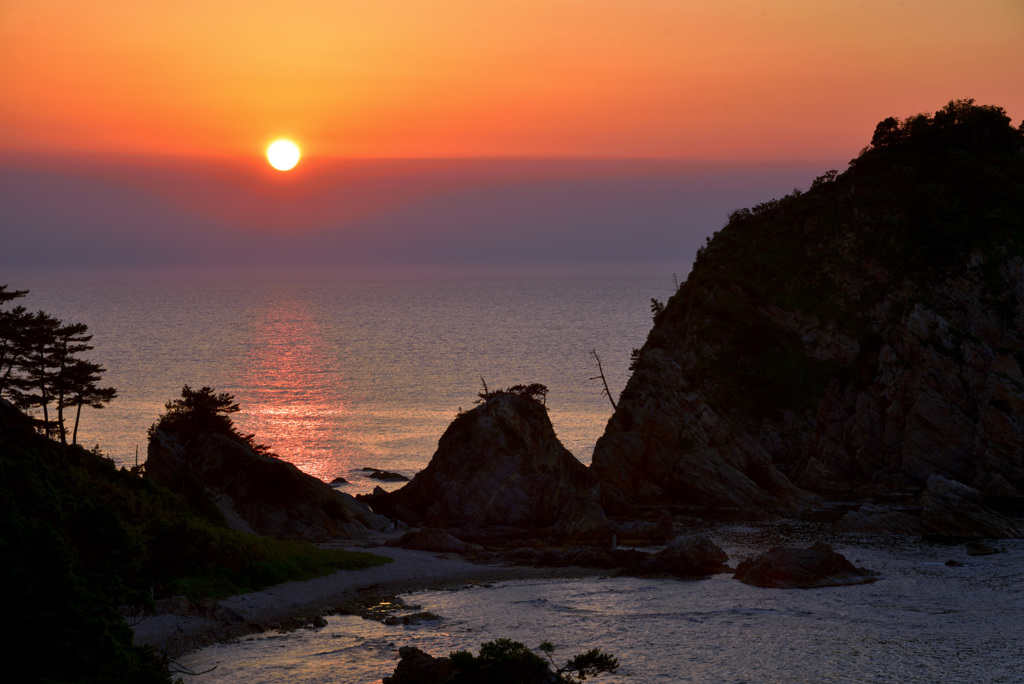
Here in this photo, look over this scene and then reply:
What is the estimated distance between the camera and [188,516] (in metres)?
54.8

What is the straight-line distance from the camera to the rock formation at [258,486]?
221 ft

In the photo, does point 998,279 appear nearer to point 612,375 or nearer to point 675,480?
point 675,480

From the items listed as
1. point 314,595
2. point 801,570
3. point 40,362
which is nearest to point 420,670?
point 314,595

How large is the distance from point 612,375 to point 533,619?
5049 inches

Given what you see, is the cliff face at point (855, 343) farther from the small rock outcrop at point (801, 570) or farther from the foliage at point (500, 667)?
the foliage at point (500, 667)

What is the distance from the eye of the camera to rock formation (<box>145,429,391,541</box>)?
6744 centimetres

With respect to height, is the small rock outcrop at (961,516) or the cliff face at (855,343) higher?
the cliff face at (855,343)

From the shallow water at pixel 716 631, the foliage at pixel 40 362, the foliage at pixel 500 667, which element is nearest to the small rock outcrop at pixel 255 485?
the foliage at pixel 40 362

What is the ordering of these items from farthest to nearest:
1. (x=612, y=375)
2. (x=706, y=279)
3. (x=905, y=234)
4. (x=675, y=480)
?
(x=612, y=375), (x=706, y=279), (x=905, y=234), (x=675, y=480)

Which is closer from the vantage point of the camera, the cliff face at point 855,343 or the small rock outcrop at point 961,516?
the small rock outcrop at point 961,516

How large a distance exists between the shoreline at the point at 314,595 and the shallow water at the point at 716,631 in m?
1.63

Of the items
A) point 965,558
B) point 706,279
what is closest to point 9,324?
point 965,558

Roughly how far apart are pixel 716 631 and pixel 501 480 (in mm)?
31565

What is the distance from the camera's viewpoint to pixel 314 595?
51.8m
